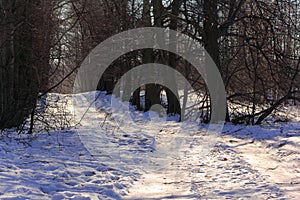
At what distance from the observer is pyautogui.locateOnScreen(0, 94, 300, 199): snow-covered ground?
491 cm

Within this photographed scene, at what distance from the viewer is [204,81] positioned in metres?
12.8

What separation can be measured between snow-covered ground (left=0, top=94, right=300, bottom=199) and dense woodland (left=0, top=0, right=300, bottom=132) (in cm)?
149

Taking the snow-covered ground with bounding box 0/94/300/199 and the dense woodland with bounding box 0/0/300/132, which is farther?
the dense woodland with bounding box 0/0/300/132

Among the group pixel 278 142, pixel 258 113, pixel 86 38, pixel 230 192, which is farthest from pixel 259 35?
pixel 230 192

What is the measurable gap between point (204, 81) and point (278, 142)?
5313mm

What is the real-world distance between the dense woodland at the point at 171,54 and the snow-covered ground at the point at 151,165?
4.88 feet

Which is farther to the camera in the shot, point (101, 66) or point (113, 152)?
point (101, 66)

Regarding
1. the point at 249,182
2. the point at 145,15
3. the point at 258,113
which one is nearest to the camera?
the point at 249,182

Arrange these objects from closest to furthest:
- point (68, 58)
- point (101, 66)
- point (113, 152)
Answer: point (113, 152) < point (68, 58) < point (101, 66)

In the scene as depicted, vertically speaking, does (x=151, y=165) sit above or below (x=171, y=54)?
below

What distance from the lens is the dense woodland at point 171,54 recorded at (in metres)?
9.40

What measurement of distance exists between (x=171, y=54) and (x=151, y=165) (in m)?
8.37

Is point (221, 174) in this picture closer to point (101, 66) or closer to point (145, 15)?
point (145, 15)

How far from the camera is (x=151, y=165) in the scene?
6.80 m
